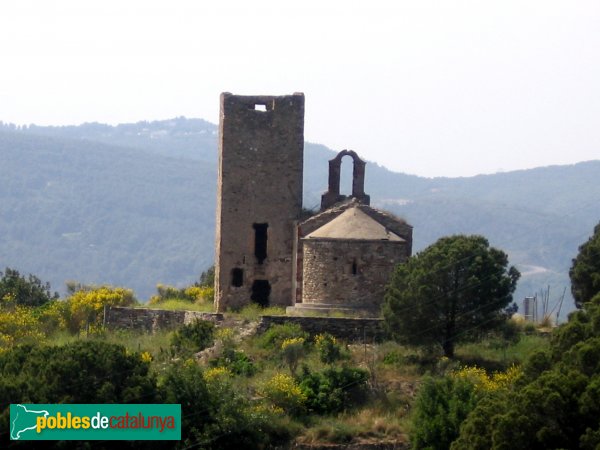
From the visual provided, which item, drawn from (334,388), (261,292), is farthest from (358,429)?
(261,292)

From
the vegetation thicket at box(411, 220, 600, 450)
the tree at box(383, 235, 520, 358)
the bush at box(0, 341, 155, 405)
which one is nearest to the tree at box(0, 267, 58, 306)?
the tree at box(383, 235, 520, 358)

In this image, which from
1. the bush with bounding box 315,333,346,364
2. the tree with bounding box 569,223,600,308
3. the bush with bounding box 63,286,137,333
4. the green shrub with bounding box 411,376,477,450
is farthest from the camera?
the bush with bounding box 63,286,137,333

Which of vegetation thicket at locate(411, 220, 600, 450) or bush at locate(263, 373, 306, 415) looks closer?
vegetation thicket at locate(411, 220, 600, 450)

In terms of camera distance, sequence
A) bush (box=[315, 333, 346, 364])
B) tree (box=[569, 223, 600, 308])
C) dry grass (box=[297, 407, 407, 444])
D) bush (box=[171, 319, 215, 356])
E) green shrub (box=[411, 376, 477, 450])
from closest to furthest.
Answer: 1. green shrub (box=[411, 376, 477, 450])
2. dry grass (box=[297, 407, 407, 444])
3. bush (box=[315, 333, 346, 364])
4. tree (box=[569, 223, 600, 308])
5. bush (box=[171, 319, 215, 356])

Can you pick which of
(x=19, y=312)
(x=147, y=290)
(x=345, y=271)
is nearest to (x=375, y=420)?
(x=345, y=271)

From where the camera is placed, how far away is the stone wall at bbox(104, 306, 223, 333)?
51.1 meters

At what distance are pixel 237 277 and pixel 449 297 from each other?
10145 millimetres

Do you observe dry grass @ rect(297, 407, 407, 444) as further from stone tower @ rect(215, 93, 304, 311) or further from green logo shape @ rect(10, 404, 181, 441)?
stone tower @ rect(215, 93, 304, 311)

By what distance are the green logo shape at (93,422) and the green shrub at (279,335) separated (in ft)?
27.4

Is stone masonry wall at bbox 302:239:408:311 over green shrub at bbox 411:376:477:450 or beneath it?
over

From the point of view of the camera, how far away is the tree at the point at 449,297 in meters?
44.4

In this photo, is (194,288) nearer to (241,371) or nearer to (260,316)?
(260,316)

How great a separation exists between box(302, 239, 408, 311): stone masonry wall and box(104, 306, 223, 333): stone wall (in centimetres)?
487

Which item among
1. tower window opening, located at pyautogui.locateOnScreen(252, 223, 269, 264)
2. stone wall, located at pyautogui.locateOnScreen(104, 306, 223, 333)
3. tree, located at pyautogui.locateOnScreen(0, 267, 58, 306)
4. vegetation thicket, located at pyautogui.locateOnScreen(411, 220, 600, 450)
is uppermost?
tower window opening, located at pyautogui.locateOnScreen(252, 223, 269, 264)
